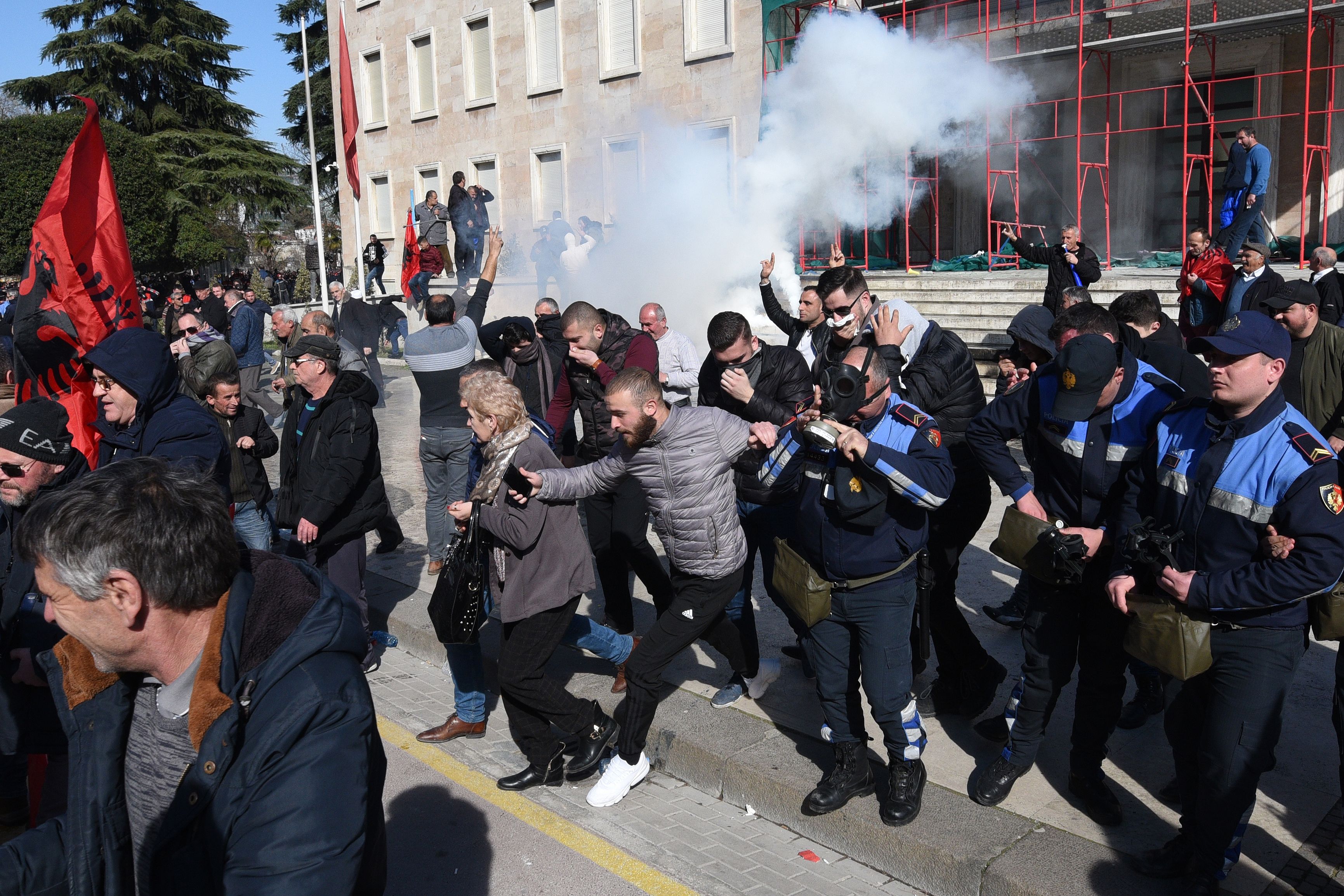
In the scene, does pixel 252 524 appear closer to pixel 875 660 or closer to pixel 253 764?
pixel 875 660

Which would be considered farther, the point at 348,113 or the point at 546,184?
the point at 546,184

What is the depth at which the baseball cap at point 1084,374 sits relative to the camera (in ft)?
11.8

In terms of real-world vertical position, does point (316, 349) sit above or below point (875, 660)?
above

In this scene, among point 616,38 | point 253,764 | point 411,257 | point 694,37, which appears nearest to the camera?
point 253,764

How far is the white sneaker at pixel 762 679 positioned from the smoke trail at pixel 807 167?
1251 centimetres

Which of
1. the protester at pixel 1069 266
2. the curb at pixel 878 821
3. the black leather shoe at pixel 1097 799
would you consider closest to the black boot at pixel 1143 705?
the black leather shoe at pixel 1097 799

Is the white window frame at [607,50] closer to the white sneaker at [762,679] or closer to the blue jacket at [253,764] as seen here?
the white sneaker at [762,679]

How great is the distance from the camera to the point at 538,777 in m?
4.38

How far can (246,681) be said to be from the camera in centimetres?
177

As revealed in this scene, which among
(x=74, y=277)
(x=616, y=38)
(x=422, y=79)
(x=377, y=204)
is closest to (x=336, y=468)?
(x=74, y=277)

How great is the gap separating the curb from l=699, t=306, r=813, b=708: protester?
0.34 metres

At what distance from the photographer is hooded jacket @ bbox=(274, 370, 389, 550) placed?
5.30 m

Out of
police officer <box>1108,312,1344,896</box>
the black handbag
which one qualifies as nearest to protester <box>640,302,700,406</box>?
the black handbag

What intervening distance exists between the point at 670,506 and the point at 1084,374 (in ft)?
5.42
